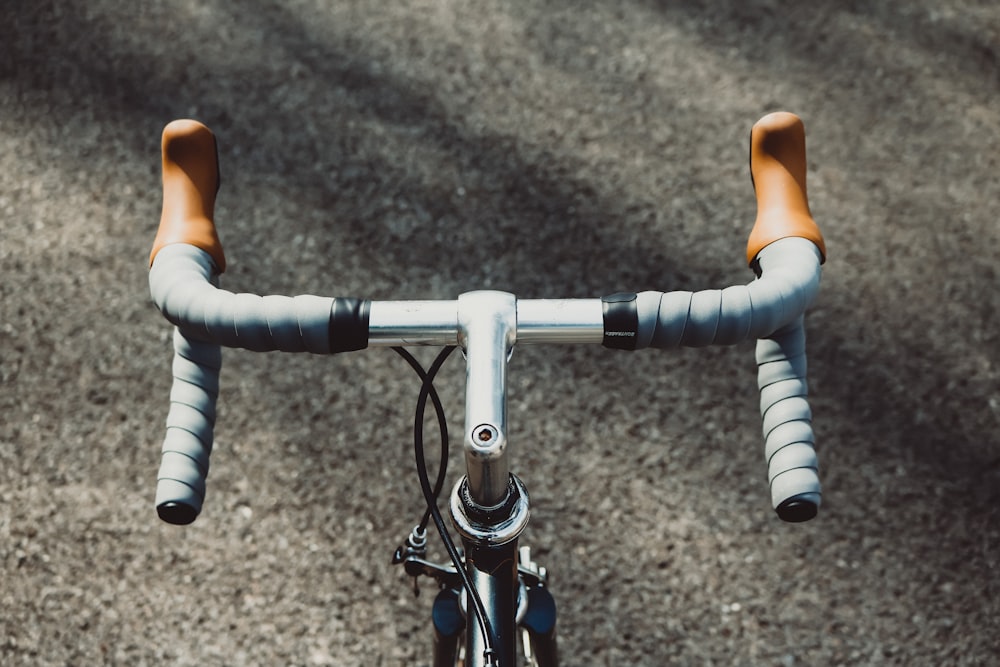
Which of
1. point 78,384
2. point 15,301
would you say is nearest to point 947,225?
point 78,384

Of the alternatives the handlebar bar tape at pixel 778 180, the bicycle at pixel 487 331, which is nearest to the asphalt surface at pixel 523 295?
the bicycle at pixel 487 331

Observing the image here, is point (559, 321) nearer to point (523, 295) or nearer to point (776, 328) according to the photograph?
point (776, 328)

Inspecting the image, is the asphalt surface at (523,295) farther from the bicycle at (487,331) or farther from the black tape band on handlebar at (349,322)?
the black tape band on handlebar at (349,322)

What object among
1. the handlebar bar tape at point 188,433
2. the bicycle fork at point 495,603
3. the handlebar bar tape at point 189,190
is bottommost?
the bicycle fork at point 495,603

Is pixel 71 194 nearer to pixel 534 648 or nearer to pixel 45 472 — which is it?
pixel 45 472

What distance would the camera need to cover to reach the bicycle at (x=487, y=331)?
849 mm

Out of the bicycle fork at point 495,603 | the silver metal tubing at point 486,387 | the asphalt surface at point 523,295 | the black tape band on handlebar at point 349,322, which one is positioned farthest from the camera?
the asphalt surface at point 523,295

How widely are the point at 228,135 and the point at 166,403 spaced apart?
34.3 inches

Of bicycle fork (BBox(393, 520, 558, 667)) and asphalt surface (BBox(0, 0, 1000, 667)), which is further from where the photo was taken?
asphalt surface (BBox(0, 0, 1000, 667))

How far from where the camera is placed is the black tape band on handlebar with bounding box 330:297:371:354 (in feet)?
2.83

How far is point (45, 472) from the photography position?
2092 mm

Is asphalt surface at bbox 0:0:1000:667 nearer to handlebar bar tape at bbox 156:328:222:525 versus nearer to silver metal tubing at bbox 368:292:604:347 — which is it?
handlebar bar tape at bbox 156:328:222:525

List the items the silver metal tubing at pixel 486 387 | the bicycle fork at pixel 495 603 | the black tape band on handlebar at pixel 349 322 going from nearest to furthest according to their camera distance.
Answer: the silver metal tubing at pixel 486 387, the black tape band on handlebar at pixel 349 322, the bicycle fork at pixel 495 603

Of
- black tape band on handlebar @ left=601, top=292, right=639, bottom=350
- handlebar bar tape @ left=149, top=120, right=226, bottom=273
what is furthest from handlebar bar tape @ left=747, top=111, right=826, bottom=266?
handlebar bar tape @ left=149, top=120, right=226, bottom=273
